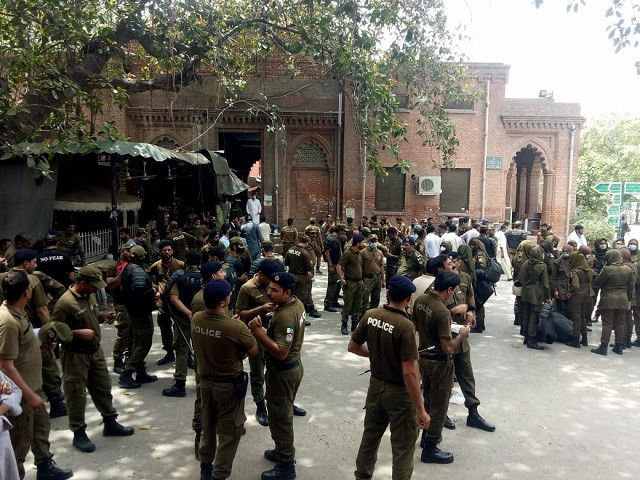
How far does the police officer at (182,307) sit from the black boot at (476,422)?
3327 millimetres

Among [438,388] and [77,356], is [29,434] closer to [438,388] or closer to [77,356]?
[77,356]

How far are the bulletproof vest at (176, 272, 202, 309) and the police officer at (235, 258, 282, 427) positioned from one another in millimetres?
928

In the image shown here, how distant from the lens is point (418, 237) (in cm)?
1063

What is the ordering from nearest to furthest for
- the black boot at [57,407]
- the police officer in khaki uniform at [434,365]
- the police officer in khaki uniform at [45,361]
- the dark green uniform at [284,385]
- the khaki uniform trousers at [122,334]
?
the dark green uniform at [284,385] < the police officer in khaki uniform at [434,365] < the police officer in khaki uniform at [45,361] < the black boot at [57,407] < the khaki uniform trousers at [122,334]

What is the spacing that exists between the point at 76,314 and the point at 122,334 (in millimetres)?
2043

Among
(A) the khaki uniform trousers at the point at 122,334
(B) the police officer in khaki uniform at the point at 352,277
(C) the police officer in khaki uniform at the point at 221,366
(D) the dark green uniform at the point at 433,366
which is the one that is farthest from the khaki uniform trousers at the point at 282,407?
(B) the police officer in khaki uniform at the point at 352,277

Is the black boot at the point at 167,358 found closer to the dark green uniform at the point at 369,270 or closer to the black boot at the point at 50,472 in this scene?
the black boot at the point at 50,472

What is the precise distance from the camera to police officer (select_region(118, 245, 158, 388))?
5.96 m

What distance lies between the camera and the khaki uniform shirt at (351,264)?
8664 millimetres

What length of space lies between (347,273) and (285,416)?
4.83m

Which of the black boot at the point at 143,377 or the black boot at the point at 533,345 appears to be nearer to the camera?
the black boot at the point at 143,377

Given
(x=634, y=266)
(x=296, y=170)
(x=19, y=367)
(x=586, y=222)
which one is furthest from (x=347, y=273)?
(x=586, y=222)

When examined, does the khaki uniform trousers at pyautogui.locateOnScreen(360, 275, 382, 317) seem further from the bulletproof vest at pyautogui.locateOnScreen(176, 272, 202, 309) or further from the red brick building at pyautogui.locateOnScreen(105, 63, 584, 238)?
the red brick building at pyautogui.locateOnScreen(105, 63, 584, 238)

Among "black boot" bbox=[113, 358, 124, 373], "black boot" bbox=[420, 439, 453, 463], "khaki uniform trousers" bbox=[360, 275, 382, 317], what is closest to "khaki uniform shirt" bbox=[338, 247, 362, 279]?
"khaki uniform trousers" bbox=[360, 275, 382, 317]
